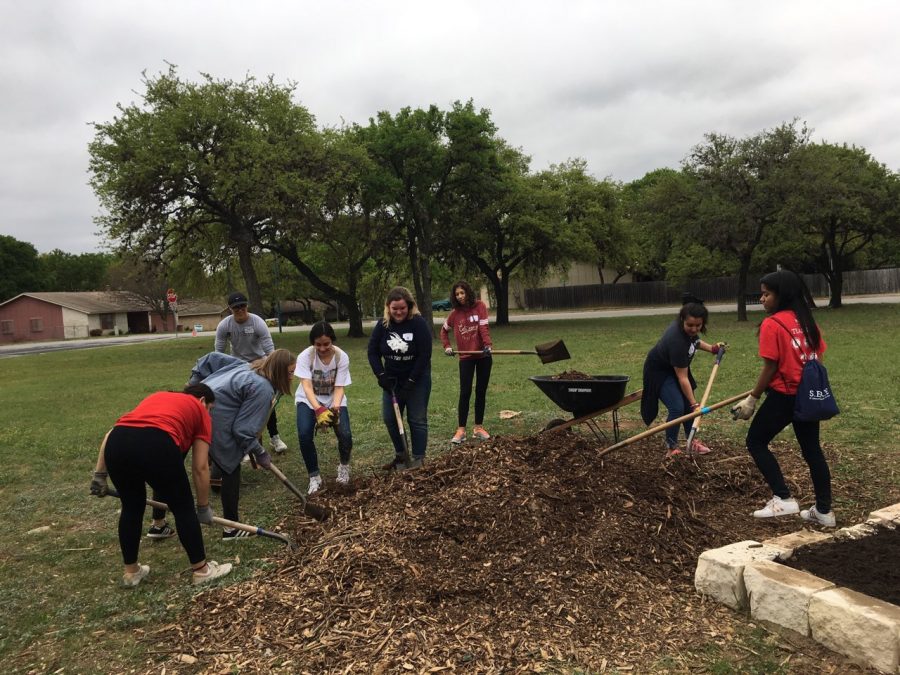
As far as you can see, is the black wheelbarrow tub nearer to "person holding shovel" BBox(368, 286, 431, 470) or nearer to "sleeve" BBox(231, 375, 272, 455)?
"person holding shovel" BBox(368, 286, 431, 470)

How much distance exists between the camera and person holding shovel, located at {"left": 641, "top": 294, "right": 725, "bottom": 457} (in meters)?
5.39

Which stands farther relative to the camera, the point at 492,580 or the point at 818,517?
the point at 818,517

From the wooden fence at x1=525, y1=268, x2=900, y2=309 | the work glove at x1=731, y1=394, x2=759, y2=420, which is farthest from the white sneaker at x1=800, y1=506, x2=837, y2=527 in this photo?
the wooden fence at x1=525, y1=268, x2=900, y2=309

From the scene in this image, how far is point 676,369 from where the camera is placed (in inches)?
217

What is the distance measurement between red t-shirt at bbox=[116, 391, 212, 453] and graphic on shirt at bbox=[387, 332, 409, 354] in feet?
6.63

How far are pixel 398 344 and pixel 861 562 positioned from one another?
3667mm

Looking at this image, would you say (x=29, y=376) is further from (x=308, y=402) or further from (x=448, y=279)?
(x=448, y=279)

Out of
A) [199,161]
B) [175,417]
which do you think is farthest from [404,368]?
[199,161]

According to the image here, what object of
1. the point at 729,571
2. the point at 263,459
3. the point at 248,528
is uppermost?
the point at 263,459

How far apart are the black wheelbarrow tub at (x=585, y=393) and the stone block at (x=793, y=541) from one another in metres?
1.99

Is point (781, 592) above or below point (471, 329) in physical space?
below

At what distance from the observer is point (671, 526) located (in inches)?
155

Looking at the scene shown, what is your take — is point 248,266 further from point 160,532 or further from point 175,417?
point 175,417

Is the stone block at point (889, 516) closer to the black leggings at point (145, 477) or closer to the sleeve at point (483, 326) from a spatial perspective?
the sleeve at point (483, 326)
